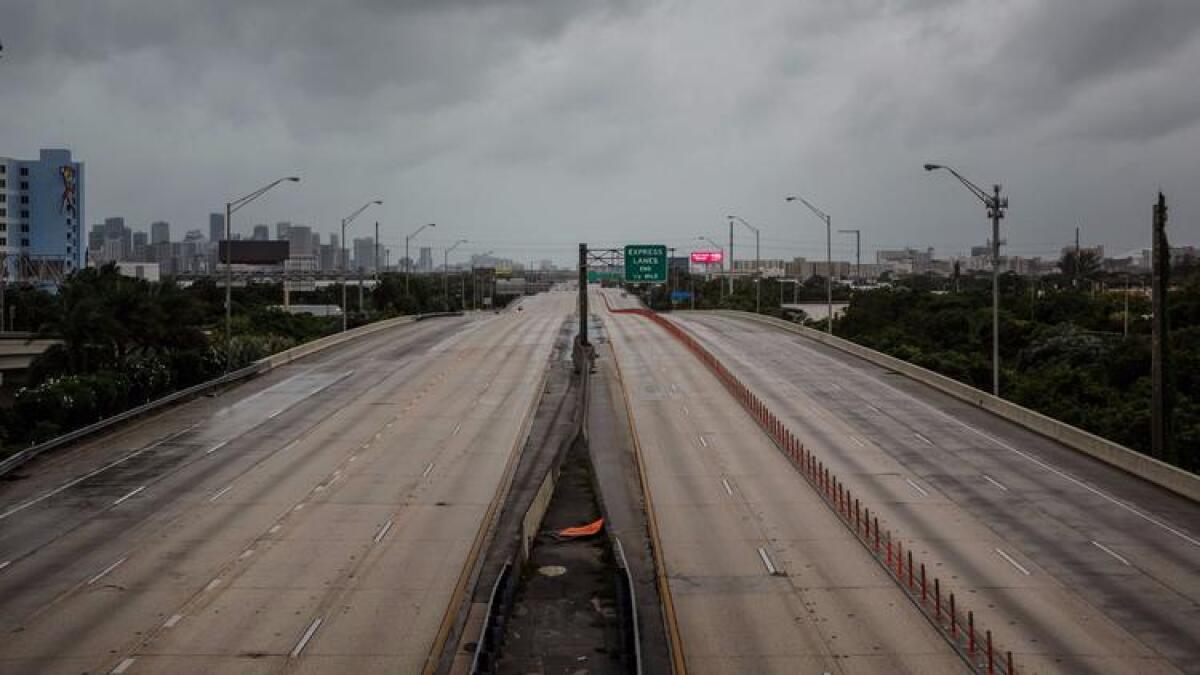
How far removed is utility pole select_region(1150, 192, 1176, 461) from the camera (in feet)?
110

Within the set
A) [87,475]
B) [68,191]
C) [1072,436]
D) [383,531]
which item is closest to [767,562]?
[383,531]

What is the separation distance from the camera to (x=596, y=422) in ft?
142

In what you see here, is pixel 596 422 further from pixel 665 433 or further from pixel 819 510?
pixel 819 510

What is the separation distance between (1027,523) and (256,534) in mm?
17412

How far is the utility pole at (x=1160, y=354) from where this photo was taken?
33656 mm

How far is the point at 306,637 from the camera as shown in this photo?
18.1m

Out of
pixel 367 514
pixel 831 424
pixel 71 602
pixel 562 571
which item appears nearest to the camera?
pixel 71 602

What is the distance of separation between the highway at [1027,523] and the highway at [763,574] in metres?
1.54

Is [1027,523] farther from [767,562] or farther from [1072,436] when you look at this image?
[1072,436]

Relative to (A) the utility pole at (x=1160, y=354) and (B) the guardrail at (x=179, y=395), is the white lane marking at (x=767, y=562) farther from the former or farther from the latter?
(B) the guardrail at (x=179, y=395)

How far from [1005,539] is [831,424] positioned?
16.9 m

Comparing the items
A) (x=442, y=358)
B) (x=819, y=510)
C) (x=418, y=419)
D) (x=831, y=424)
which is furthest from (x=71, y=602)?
(x=442, y=358)

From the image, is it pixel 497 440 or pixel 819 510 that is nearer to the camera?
pixel 819 510

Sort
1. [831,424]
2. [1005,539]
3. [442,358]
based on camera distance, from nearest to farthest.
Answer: [1005,539]
[831,424]
[442,358]
